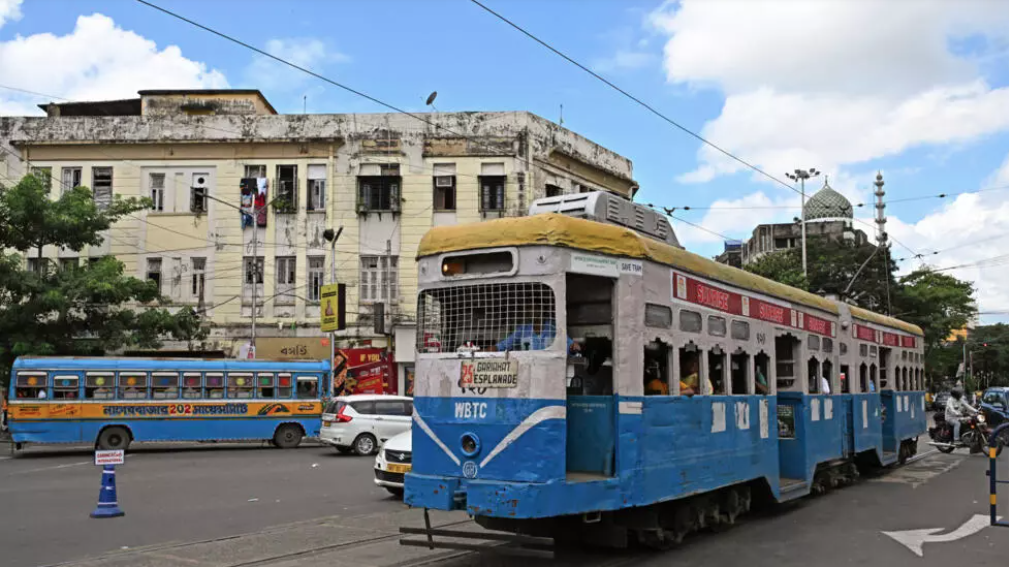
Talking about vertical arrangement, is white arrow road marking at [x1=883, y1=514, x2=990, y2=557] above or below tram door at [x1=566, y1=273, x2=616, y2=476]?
below

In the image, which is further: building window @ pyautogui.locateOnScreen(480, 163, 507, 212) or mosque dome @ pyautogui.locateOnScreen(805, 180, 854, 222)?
mosque dome @ pyautogui.locateOnScreen(805, 180, 854, 222)

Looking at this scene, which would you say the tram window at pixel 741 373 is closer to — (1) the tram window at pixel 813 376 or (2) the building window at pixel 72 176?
(1) the tram window at pixel 813 376

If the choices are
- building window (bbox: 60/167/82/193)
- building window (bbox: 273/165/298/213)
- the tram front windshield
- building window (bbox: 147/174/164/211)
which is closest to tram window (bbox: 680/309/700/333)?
the tram front windshield

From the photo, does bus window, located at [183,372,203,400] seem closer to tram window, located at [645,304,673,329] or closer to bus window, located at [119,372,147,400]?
bus window, located at [119,372,147,400]

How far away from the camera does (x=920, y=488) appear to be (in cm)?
1467

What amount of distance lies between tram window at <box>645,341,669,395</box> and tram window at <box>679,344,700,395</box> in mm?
321

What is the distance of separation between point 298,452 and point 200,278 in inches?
445

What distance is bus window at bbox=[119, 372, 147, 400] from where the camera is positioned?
75.0 feet

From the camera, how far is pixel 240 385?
80.3 ft

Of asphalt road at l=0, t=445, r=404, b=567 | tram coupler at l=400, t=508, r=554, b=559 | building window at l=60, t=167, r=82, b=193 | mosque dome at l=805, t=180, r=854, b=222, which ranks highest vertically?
mosque dome at l=805, t=180, r=854, b=222

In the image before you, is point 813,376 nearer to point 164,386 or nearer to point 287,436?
point 287,436

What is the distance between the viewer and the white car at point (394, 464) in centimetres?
1325

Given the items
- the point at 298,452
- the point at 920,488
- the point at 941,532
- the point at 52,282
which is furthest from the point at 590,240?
the point at 52,282

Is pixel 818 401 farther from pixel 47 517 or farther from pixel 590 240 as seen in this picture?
pixel 47 517
